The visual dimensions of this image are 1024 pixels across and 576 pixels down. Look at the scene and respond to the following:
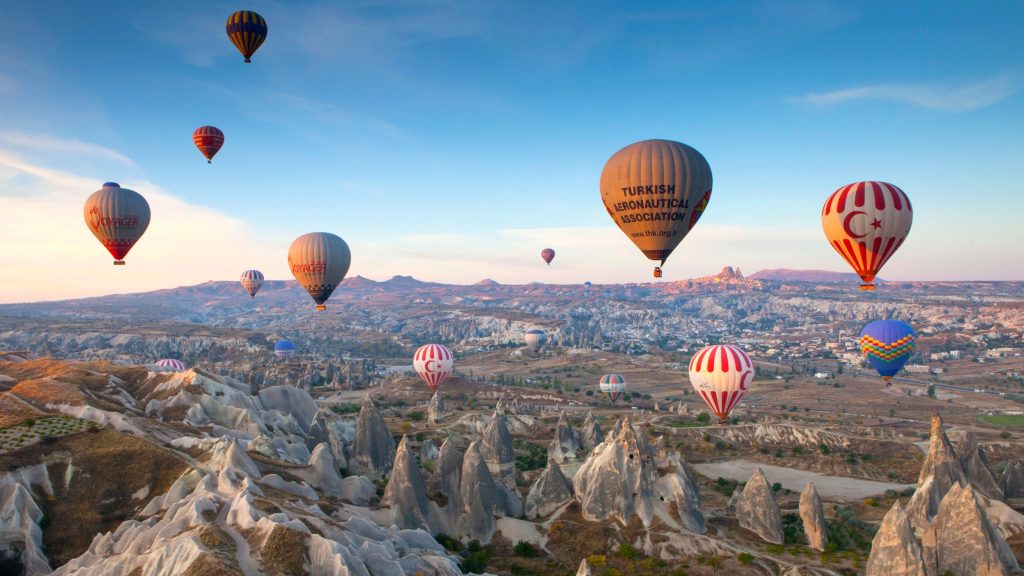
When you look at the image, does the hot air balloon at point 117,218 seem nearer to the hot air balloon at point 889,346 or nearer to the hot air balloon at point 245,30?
the hot air balloon at point 245,30

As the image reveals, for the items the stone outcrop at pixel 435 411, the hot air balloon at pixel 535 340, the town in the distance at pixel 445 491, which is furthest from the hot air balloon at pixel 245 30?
the hot air balloon at pixel 535 340

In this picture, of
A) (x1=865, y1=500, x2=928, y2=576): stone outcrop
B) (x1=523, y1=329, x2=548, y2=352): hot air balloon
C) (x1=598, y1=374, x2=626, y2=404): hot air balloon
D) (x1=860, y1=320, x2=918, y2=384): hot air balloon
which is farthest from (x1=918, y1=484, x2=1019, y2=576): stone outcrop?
(x1=523, y1=329, x2=548, y2=352): hot air balloon

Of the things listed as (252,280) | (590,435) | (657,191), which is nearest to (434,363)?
(590,435)

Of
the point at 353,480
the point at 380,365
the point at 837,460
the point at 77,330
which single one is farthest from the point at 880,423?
the point at 77,330

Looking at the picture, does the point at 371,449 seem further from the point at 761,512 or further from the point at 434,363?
the point at 761,512

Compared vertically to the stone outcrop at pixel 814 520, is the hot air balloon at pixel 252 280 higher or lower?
higher
